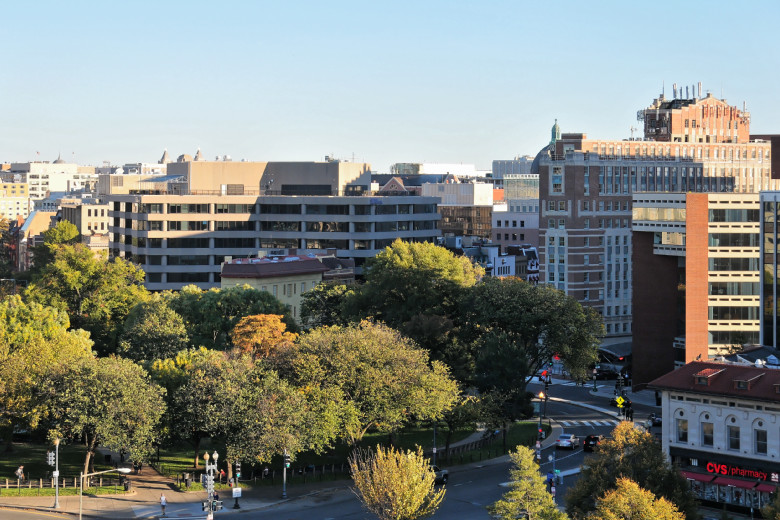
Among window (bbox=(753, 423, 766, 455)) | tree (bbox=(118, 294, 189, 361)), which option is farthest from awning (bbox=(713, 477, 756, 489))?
tree (bbox=(118, 294, 189, 361))

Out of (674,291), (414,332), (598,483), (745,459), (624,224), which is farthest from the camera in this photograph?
(624,224)

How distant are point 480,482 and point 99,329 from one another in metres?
62.3

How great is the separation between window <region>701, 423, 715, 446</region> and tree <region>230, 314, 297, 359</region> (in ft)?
133

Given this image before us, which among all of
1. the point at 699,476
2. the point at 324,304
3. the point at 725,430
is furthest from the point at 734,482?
the point at 324,304

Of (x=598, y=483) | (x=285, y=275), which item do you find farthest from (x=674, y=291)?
(x=598, y=483)

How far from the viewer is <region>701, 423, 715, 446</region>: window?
88875 mm

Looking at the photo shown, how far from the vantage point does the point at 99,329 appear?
14762 cm

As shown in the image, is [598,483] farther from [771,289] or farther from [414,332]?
[771,289]

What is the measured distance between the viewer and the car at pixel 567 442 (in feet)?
385

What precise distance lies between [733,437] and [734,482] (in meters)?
3.17

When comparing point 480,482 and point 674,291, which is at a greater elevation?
point 674,291

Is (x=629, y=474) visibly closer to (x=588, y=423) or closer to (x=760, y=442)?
(x=760, y=442)

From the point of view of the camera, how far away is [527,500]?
74250mm

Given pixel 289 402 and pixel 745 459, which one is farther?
pixel 289 402
